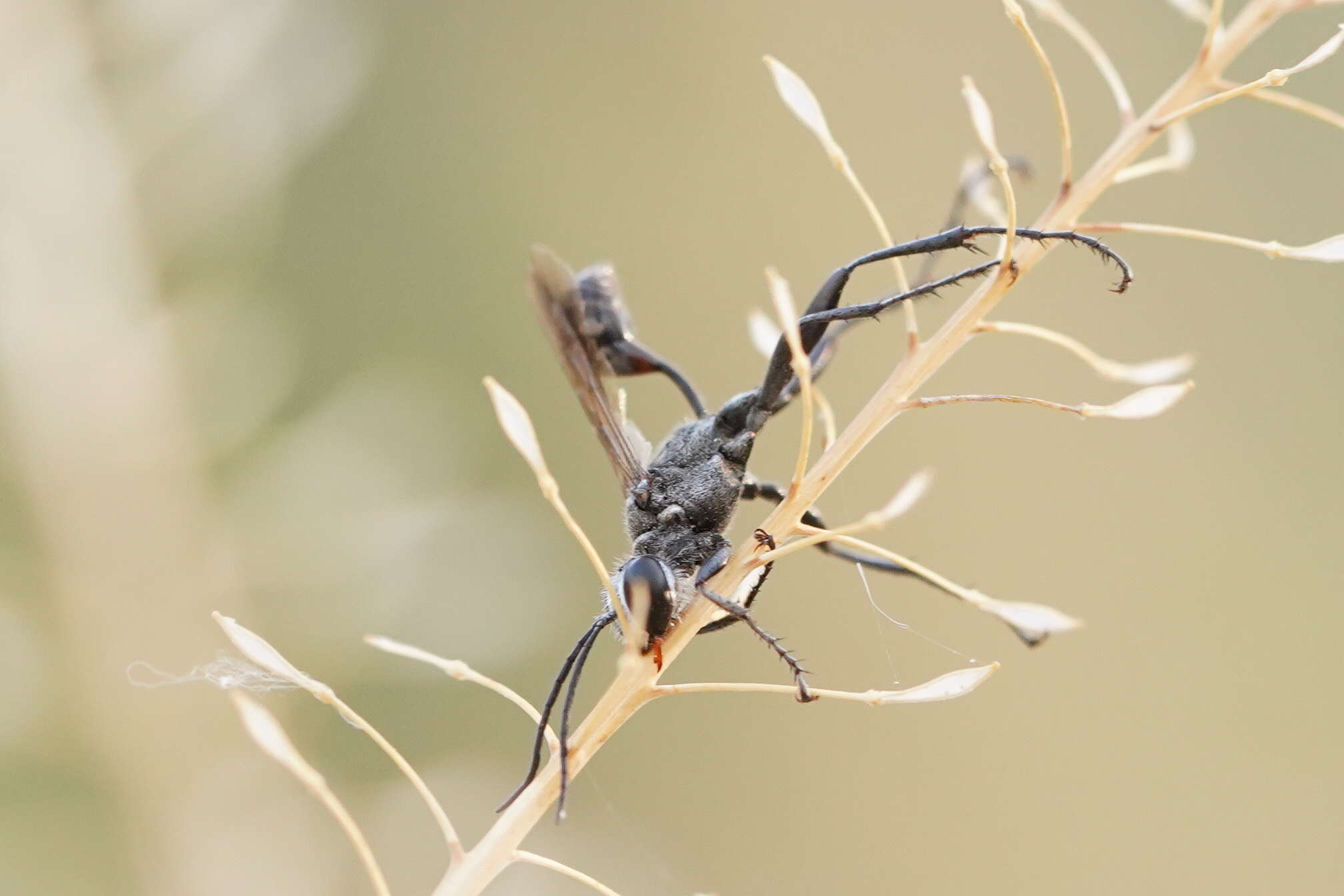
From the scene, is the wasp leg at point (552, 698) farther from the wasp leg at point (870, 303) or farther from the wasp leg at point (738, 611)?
the wasp leg at point (870, 303)

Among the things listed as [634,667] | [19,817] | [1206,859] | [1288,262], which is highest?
[634,667]

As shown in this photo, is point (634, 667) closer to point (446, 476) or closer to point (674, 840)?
point (446, 476)

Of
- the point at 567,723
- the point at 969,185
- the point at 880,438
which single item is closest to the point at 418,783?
the point at 567,723

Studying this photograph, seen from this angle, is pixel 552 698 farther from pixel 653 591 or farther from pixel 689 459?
pixel 689 459

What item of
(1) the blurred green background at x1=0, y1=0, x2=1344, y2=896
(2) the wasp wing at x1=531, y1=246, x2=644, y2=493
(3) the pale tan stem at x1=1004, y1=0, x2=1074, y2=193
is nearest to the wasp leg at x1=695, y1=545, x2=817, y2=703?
(2) the wasp wing at x1=531, y1=246, x2=644, y2=493

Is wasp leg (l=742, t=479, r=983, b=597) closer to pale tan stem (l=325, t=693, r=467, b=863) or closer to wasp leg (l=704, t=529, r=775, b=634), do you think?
wasp leg (l=704, t=529, r=775, b=634)

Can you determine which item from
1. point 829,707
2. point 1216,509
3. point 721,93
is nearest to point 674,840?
point 829,707
